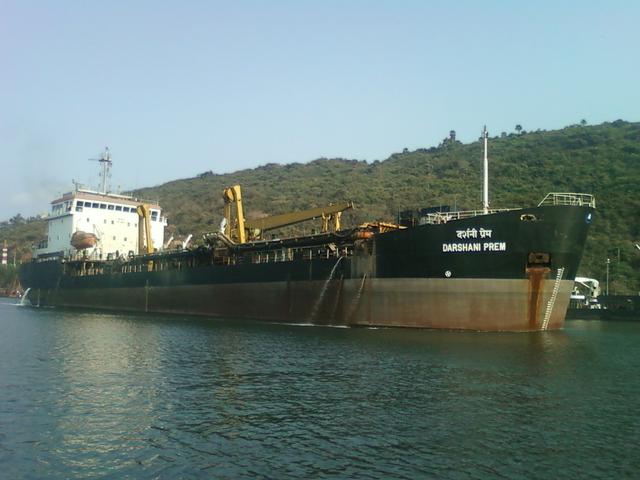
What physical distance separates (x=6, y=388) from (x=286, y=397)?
5587 millimetres

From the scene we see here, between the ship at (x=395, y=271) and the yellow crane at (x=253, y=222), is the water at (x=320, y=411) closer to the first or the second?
the ship at (x=395, y=271)

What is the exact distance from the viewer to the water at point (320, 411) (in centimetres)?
711

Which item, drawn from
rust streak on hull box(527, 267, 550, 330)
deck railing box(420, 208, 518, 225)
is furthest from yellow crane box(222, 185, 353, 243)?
rust streak on hull box(527, 267, 550, 330)

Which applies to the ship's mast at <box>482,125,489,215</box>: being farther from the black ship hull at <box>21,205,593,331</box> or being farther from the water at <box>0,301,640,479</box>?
the water at <box>0,301,640,479</box>

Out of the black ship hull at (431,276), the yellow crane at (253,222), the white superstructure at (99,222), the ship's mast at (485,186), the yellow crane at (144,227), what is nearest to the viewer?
the black ship hull at (431,276)

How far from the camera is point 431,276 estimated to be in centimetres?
2070

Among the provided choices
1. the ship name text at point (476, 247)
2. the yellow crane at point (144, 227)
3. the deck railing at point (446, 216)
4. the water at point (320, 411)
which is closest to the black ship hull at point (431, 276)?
the ship name text at point (476, 247)

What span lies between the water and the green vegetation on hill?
40.1m

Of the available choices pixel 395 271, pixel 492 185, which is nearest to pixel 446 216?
pixel 395 271

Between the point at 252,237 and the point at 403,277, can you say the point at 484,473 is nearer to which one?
the point at 403,277

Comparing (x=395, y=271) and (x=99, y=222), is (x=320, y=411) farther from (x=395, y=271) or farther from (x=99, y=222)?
(x=99, y=222)

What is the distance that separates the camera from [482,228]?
19906 millimetres

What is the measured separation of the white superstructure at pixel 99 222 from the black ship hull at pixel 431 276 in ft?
57.8

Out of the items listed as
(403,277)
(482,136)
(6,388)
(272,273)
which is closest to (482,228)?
(403,277)
